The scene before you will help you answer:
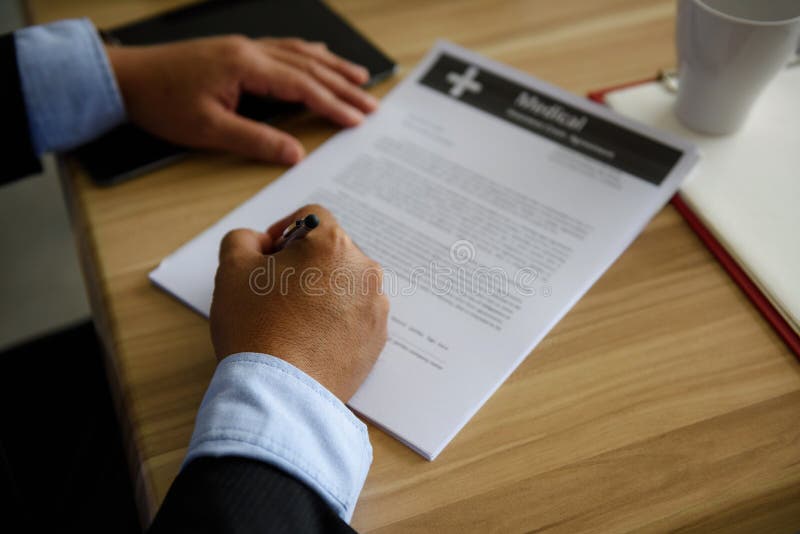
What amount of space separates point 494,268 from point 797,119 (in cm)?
34

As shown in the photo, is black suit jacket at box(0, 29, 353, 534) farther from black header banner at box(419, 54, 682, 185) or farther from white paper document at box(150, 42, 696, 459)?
black header banner at box(419, 54, 682, 185)

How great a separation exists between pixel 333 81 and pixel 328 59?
4 cm

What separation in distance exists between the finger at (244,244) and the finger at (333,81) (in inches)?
7.8

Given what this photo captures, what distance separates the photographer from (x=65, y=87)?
0.64 m

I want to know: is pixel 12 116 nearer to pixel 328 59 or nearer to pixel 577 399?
pixel 328 59

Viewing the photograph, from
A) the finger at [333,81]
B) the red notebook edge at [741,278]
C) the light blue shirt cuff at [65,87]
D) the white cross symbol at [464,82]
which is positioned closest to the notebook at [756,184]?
the red notebook edge at [741,278]

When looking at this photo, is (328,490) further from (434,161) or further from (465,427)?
(434,161)

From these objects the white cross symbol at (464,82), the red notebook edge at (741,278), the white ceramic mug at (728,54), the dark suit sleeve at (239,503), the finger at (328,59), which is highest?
the white ceramic mug at (728,54)

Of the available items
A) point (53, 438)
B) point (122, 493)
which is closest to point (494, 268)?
point (122, 493)

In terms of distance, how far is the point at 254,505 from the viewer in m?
0.42

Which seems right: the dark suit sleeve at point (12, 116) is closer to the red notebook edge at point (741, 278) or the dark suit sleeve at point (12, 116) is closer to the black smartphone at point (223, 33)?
the black smartphone at point (223, 33)

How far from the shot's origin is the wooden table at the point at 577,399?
44cm

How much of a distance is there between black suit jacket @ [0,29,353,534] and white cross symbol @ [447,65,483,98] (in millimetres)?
427

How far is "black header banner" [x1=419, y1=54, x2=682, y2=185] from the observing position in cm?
63
